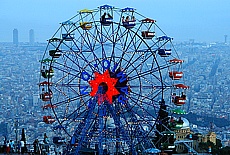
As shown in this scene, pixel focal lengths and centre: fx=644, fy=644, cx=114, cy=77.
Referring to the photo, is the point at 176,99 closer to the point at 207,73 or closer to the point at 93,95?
the point at 93,95

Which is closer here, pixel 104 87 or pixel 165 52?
pixel 104 87

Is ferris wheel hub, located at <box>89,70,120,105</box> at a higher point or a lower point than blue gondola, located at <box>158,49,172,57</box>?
lower

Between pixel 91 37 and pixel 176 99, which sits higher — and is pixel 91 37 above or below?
above

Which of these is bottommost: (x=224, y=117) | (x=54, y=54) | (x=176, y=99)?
(x=224, y=117)

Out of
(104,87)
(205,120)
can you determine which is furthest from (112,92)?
(205,120)

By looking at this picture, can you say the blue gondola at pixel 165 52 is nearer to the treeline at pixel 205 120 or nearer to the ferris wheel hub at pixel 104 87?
the ferris wheel hub at pixel 104 87

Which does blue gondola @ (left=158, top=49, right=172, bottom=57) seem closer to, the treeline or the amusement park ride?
the amusement park ride

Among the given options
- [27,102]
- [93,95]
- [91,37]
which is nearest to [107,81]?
[93,95]

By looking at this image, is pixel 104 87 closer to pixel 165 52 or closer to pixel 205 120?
pixel 165 52

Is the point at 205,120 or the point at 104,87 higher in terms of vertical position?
the point at 104,87

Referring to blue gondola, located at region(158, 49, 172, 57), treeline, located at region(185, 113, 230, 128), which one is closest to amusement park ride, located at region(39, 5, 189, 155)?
blue gondola, located at region(158, 49, 172, 57)

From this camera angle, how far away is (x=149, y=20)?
2264cm

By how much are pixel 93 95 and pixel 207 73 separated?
8258cm

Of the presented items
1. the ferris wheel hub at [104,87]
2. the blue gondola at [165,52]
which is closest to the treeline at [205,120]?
the blue gondola at [165,52]
